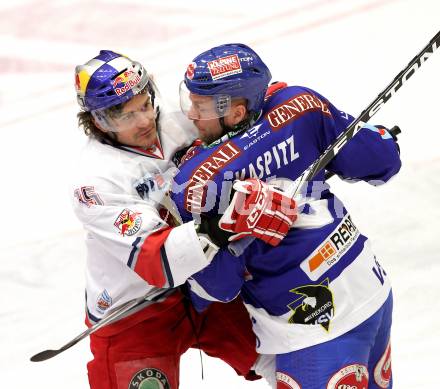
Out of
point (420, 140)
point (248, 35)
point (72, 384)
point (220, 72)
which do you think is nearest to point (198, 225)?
point (220, 72)

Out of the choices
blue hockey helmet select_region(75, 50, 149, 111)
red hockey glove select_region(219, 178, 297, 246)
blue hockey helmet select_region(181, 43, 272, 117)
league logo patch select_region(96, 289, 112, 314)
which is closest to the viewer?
red hockey glove select_region(219, 178, 297, 246)

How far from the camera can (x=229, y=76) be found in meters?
3.16

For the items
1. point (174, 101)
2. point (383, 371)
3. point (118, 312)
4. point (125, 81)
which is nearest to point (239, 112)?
point (125, 81)

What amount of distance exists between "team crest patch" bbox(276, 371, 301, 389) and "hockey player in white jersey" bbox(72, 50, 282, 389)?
38 centimetres

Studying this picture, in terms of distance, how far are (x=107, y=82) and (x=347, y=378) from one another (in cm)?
127

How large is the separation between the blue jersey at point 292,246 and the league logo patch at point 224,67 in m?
0.19

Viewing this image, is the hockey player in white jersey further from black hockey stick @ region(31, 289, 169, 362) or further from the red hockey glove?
the red hockey glove

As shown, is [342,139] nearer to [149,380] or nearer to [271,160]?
[271,160]

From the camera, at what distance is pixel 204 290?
338 centimetres

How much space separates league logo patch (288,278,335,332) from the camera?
3.29 metres

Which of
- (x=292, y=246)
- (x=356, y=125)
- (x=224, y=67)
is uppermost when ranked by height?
(x=224, y=67)

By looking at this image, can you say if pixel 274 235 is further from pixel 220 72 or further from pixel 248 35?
pixel 248 35

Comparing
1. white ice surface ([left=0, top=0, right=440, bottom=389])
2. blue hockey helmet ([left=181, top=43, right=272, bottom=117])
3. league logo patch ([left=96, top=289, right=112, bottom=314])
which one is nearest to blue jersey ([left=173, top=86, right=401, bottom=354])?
blue hockey helmet ([left=181, top=43, right=272, bottom=117])

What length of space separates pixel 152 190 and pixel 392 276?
1.75 m
